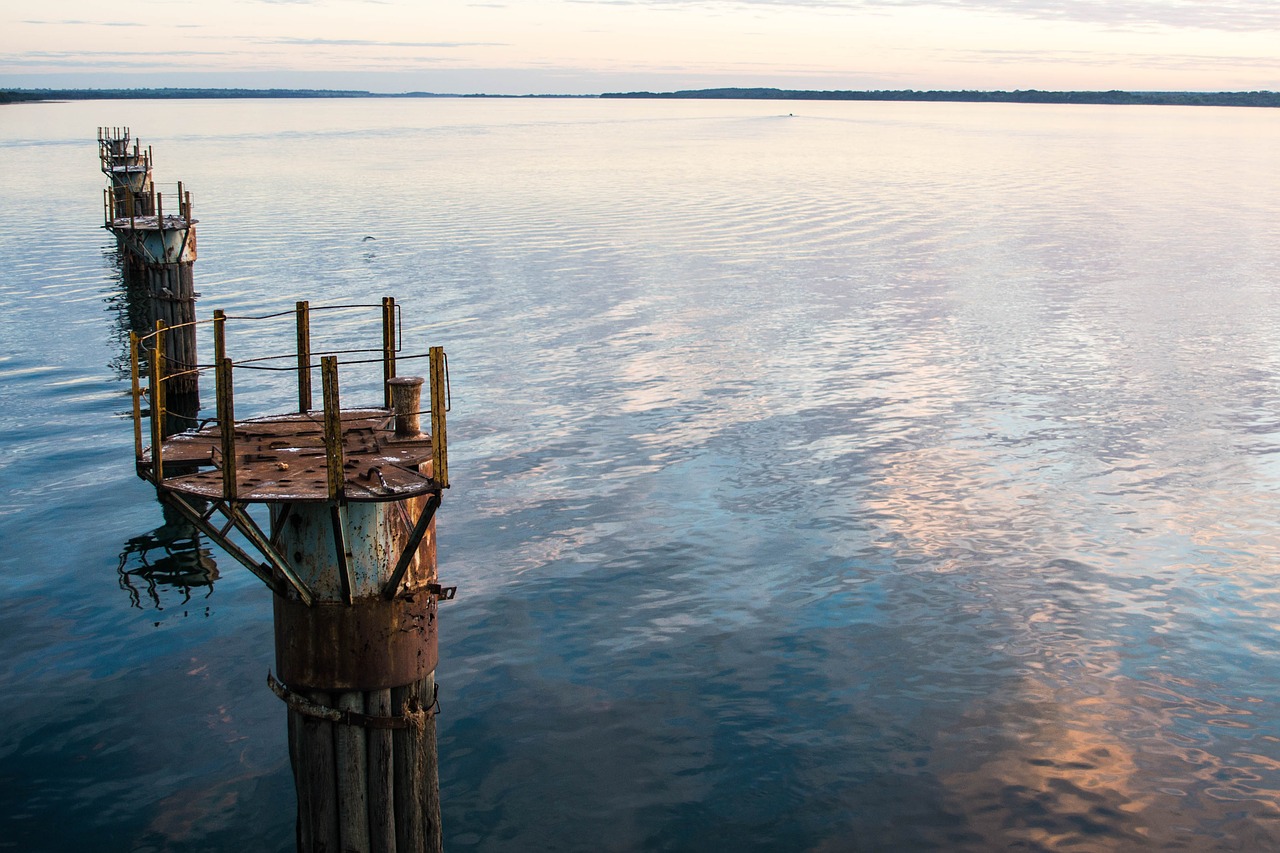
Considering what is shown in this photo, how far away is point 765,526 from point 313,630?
1440 centimetres

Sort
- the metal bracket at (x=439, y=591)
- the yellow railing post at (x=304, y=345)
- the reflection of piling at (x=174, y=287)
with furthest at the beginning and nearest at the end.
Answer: the reflection of piling at (x=174, y=287), the yellow railing post at (x=304, y=345), the metal bracket at (x=439, y=591)

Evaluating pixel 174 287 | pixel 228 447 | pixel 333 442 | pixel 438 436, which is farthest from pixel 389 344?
pixel 174 287

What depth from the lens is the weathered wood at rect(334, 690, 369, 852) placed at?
921 centimetres

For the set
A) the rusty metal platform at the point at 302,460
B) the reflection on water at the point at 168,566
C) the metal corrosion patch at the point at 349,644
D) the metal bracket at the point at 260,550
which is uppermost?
the rusty metal platform at the point at 302,460

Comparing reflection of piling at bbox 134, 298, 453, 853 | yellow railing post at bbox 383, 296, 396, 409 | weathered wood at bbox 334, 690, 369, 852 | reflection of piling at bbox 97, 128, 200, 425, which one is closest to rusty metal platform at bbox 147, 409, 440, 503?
reflection of piling at bbox 134, 298, 453, 853

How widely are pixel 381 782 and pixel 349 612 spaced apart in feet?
4.63

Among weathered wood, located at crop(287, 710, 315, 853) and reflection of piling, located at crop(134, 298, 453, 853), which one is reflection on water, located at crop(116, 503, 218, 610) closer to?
weathered wood, located at crop(287, 710, 315, 853)

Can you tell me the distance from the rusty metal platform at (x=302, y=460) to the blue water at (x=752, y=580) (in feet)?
16.4

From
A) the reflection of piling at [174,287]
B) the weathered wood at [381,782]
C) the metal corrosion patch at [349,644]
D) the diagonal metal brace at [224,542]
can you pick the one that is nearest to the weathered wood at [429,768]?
the weathered wood at [381,782]

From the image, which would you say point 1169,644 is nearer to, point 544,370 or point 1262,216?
point 544,370

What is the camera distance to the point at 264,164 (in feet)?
417

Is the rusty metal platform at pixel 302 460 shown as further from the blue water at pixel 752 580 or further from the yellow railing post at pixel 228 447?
the blue water at pixel 752 580

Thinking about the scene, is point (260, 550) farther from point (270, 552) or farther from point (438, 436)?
point (438, 436)

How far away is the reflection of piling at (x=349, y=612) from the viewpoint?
9008 mm
